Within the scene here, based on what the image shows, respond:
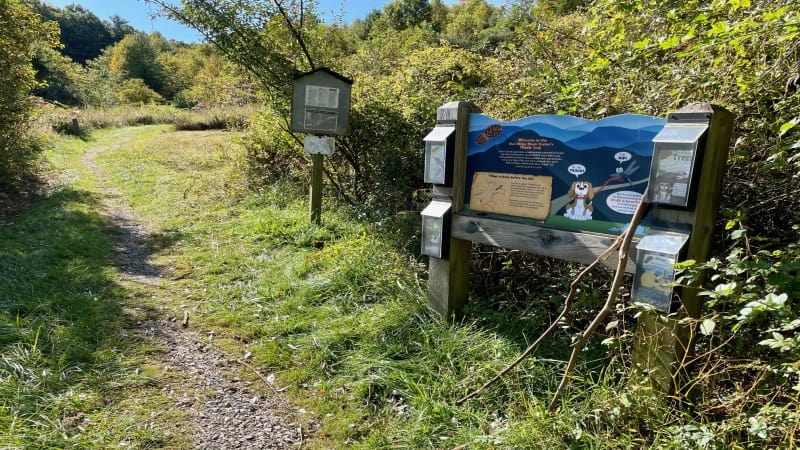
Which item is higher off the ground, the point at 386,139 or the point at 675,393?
the point at 386,139

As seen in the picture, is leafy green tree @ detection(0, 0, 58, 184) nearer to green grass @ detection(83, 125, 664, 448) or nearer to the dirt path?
green grass @ detection(83, 125, 664, 448)

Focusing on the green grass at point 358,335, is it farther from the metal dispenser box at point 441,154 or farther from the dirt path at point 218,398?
the metal dispenser box at point 441,154

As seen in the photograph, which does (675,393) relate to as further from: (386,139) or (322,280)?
(386,139)

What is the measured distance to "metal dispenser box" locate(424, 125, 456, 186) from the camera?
3.36 meters

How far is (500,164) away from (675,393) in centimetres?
167

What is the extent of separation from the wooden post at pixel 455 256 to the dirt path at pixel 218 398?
131cm

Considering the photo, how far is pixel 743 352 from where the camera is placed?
2381 mm

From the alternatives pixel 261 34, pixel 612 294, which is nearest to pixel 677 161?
pixel 612 294

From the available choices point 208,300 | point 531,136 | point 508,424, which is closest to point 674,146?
point 531,136

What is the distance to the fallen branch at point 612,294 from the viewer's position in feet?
7.06

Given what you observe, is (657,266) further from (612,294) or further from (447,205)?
(447,205)

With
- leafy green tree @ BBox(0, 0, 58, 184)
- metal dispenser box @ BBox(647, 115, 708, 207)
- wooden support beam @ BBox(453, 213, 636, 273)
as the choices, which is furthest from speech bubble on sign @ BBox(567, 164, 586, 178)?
leafy green tree @ BBox(0, 0, 58, 184)

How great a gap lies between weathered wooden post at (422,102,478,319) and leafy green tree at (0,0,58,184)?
885 centimetres

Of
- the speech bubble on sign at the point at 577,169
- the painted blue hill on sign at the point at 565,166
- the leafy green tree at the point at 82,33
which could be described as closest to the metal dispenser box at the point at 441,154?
the painted blue hill on sign at the point at 565,166
